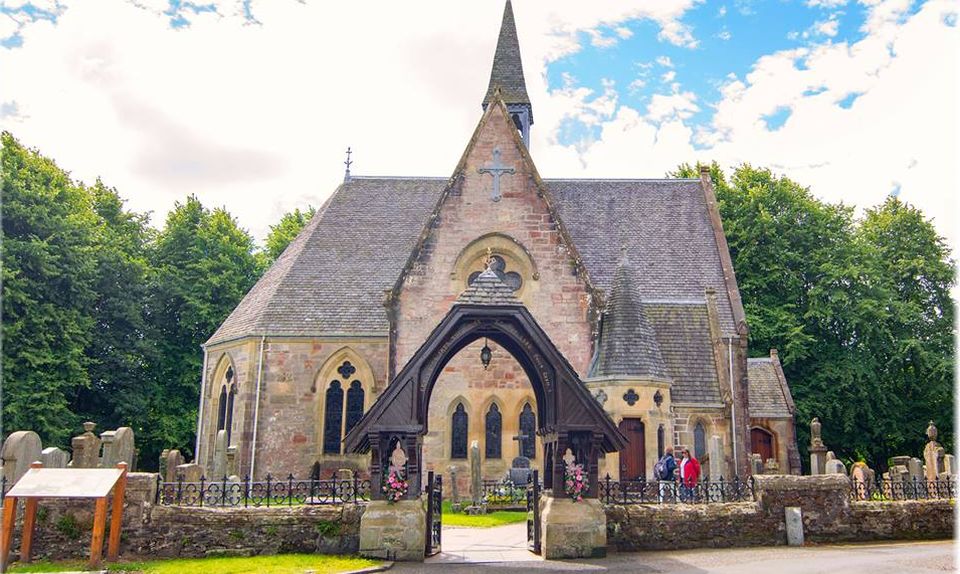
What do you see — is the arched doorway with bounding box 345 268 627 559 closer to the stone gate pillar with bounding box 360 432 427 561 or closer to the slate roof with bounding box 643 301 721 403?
the stone gate pillar with bounding box 360 432 427 561

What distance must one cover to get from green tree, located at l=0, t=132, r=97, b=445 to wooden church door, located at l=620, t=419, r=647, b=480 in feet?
71.2

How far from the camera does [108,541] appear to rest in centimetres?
1195

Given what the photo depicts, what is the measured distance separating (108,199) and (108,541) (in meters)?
32.6

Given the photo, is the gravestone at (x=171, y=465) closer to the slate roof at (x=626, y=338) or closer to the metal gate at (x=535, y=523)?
the metal gate at (x=535, y=523)

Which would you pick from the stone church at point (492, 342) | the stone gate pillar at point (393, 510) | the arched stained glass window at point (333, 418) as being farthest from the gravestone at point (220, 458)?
the stone gate pillar at point (393, 510)

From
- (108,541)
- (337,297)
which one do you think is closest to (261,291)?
(337,297)

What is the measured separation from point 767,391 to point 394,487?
73.4ft

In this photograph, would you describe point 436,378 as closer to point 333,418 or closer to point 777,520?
point 777,520

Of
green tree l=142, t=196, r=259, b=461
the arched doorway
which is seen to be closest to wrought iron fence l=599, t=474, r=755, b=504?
the arched doorway

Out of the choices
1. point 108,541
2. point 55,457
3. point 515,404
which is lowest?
point 108,541

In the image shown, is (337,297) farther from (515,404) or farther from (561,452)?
(561,452)

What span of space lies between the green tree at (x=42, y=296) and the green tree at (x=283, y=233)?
45.3 feet

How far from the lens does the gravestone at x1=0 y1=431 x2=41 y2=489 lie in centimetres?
1398

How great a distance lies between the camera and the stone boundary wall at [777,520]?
516 inches
